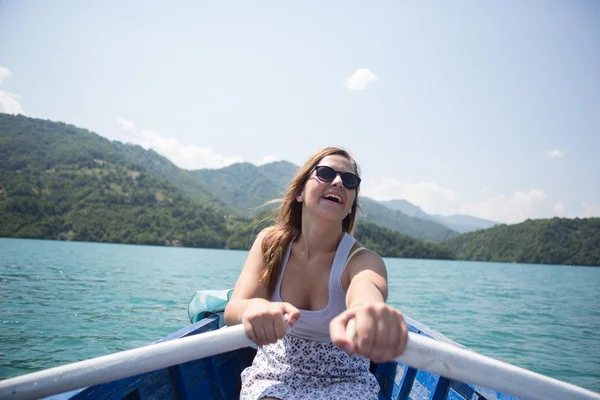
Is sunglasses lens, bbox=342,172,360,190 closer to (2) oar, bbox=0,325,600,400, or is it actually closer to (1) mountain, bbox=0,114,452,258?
(2) oar, bbox=0,325,600,400

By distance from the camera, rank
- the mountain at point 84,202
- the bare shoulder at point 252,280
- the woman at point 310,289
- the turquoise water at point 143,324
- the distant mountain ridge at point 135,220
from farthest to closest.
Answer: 1. the distant mountain ridge at point 135,220
2. the mountain at point 84,202
3. the turquoise water at point 143,324
4. the bare shoulder at point 252,280
5. the woman at point 310,289

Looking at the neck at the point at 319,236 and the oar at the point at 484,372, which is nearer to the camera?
the oar at the point at 484,372

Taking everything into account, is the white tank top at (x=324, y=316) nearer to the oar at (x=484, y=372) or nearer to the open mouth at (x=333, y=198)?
the open mouth at (x=333, y=198)

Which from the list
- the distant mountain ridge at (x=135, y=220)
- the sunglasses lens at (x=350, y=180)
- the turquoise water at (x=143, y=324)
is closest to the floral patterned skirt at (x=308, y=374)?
the sunglasses lens at (x=350, y=180)

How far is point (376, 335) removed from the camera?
4.20ft

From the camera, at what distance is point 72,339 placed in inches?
341

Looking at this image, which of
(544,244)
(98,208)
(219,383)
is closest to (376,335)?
(219,383)

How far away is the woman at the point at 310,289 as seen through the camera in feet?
6.21

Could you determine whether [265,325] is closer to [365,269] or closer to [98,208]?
[365,269]

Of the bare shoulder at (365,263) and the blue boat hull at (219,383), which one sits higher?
the bare shoulder at (365,263)

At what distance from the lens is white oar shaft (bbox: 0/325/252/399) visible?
1269 millimetres

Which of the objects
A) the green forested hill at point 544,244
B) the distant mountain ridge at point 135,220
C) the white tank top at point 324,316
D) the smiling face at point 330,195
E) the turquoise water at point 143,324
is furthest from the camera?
the green forested hill at point 544,244

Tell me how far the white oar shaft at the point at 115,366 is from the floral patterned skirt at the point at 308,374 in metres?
0.66

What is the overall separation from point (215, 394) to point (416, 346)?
2441mm
